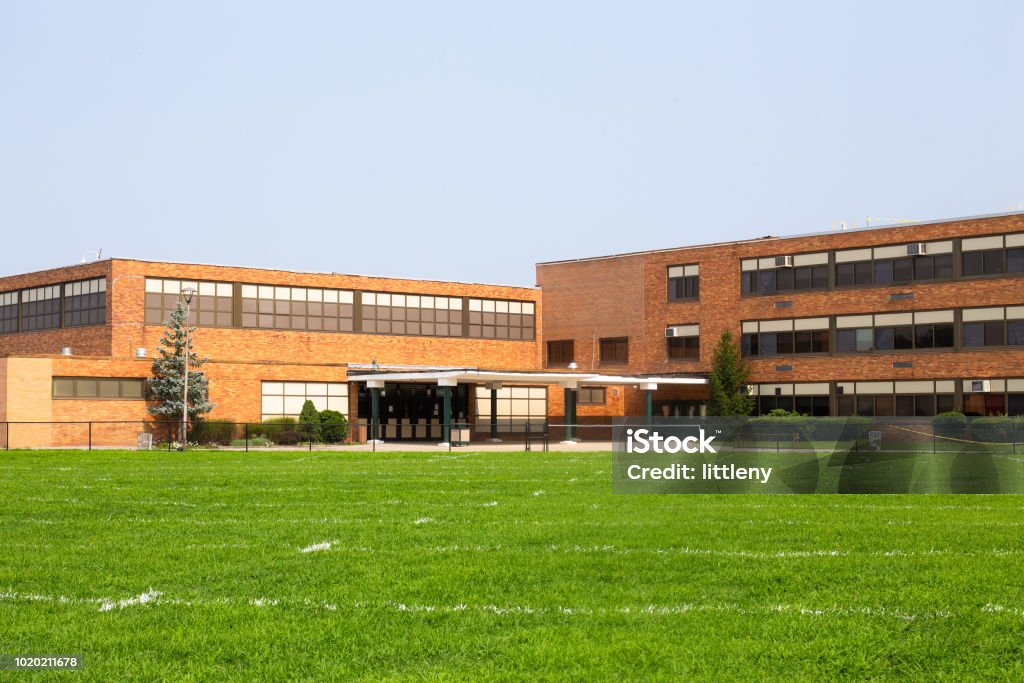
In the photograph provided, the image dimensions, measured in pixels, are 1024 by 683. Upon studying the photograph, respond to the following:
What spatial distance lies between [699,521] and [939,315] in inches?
1976

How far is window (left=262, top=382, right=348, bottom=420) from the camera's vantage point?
195ft

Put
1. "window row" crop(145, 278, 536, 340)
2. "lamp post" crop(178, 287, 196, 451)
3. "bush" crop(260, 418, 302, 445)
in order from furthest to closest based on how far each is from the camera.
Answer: "window row" crop(145, 278, 536, 340) → "bush" crop(260, 418, 302, 445) → "lamp post" crop(178, 287, 196, 451)

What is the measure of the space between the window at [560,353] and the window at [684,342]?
7.42 meters

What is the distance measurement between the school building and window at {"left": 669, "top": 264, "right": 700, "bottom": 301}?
0.41 feet

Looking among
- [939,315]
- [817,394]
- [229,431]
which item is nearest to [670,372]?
[817,394]

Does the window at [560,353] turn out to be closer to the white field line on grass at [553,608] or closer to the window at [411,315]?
the window at [411,315]

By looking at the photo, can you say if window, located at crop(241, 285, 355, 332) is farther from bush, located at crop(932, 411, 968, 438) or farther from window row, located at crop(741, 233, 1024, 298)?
bush, located at crop(932, 411, 968, 438)

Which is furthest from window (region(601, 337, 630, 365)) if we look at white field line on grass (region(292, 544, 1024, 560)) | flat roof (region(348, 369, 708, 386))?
white field line on grass (region(292, 544, 1024, 560))

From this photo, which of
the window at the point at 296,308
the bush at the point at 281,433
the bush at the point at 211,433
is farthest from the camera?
the window at the point at 296,308

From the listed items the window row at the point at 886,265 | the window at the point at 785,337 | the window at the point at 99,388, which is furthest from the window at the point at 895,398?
the window at the point at 99,388

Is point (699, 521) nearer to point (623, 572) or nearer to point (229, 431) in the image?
point (623, 572)

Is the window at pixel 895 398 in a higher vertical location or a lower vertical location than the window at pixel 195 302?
lower

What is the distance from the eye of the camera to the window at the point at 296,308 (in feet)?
207

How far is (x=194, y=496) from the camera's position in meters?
19.1
